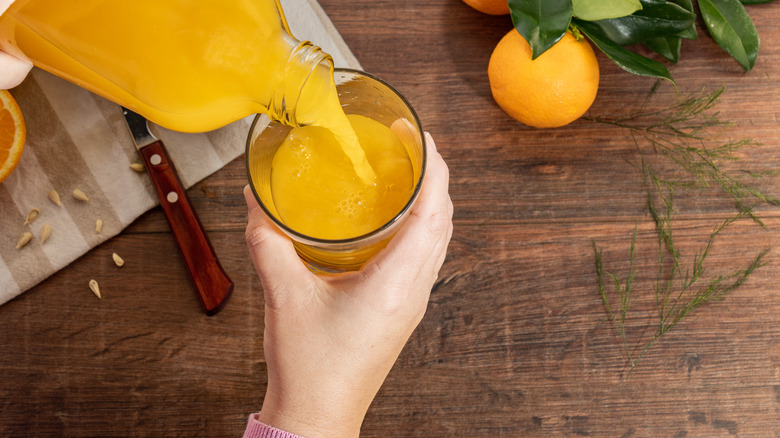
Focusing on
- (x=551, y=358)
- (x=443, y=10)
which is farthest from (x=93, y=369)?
(x=443, y=10)

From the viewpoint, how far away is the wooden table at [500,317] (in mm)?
1103

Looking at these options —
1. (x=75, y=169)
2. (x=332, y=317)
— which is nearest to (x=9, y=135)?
(x=75, y=169)

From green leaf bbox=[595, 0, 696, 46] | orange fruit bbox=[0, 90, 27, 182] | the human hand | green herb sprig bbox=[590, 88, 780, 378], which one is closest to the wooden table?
green herb sprig bbox=[590, 88, 780, 378]

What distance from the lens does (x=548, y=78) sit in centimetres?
102

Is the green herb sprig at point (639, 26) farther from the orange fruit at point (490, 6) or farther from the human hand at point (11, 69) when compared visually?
the human hand at point (11, 69)

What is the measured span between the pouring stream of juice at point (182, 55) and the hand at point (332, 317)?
0.75ft

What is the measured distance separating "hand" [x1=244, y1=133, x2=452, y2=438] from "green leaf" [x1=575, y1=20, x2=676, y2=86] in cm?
47

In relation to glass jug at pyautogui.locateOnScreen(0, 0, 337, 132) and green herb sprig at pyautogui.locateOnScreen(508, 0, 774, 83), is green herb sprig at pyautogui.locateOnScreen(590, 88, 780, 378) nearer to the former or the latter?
green herb sprig at pyautogui.locateOnScreen(508, 0, 774, 83)

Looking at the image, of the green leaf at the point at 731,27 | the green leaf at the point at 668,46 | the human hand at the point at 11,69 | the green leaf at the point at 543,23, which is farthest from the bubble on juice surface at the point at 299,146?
the green leaf at the point at 731,27

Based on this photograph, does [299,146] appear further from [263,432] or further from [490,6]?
[490,6]

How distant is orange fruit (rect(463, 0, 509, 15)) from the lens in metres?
1.11

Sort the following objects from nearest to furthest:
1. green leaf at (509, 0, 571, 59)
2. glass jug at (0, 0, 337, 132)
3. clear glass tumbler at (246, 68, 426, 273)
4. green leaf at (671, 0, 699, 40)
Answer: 1. glass jug at (0, 0, 337, 132)
2. clear glass tumbler at (246, 68, 426, 273)
3. green leaf at (509, 0, 571, 59)
4. green leaf at (671, 0, 699, 40)

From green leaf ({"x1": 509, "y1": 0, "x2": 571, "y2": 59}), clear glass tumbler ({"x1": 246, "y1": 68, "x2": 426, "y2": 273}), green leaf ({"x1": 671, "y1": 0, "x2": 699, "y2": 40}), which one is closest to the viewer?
clear glass tumbler ({"x1": 246, "y1": 68, "x2": 426, "y2": 273})

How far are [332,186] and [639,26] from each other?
0.71 meters
